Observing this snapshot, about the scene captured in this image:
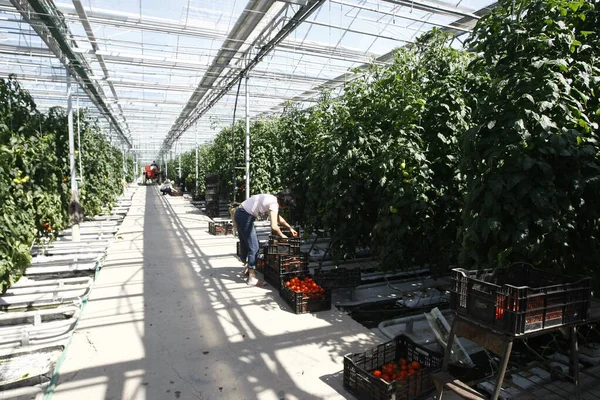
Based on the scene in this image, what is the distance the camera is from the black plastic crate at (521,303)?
93.1 inches

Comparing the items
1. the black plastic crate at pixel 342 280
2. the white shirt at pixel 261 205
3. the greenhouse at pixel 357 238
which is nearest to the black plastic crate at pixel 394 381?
the greenhouse at pixel 357 238

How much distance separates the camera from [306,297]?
477 centimetres

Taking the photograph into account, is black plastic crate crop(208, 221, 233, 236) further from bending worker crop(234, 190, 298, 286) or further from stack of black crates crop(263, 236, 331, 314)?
bending worker crop(234, 190, 298, 286)

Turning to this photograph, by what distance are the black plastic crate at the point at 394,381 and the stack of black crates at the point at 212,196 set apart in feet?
36.7

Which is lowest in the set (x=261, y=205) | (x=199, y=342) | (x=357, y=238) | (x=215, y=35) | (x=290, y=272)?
(x=199, y=342)

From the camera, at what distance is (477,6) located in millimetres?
7328

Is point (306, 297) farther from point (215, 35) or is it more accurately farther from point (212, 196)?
point (212, 196)

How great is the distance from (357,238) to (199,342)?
106 inches

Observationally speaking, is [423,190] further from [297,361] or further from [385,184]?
[297,361]

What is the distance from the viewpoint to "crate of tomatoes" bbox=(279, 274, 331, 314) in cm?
473

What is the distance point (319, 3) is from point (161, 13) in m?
3.11

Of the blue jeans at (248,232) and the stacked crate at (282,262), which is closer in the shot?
the stacked crate at (282,262)

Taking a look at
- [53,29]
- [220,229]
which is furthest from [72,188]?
[220,229]

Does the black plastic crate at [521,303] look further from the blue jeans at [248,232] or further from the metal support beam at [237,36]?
Result: the metal support beam at [237,36]
